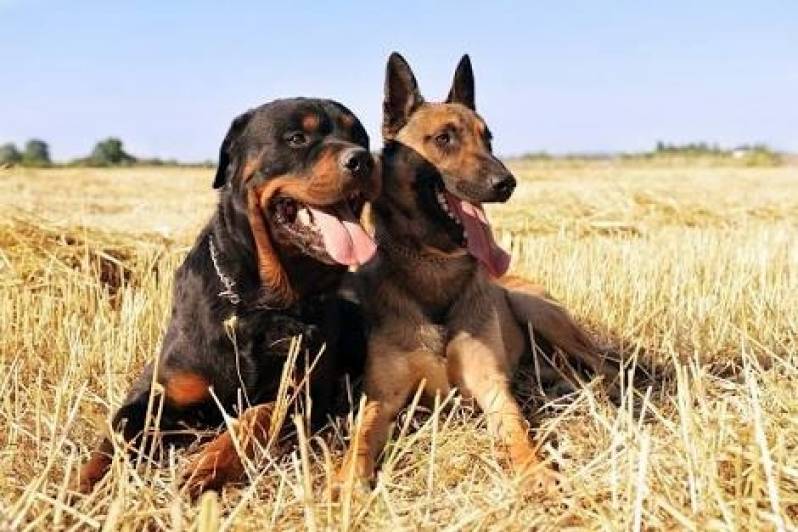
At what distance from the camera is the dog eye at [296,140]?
4.14m

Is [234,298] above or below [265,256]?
below

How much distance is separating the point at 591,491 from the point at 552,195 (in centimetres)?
1109

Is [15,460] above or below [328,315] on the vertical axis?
below

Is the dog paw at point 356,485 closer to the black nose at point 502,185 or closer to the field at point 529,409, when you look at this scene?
the field at point 529,409

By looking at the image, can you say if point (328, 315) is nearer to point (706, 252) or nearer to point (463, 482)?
point (463, 482)

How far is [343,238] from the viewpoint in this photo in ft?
13.0

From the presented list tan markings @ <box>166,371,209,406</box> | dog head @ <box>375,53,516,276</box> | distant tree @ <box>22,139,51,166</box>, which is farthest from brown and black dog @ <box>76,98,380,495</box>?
distant tree @ <box>22,139,51,166</box>

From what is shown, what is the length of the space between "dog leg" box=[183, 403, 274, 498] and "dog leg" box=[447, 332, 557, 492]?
0.97 metres

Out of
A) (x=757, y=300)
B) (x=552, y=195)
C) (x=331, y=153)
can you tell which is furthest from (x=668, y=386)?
(x=552, y=195)

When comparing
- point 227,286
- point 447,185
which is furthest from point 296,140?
point 447,185

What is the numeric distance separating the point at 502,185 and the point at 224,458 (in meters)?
1.89

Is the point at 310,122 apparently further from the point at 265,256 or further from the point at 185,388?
the point at 185,388

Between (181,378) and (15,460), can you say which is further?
(181,378)

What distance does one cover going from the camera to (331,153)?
3.98 m
